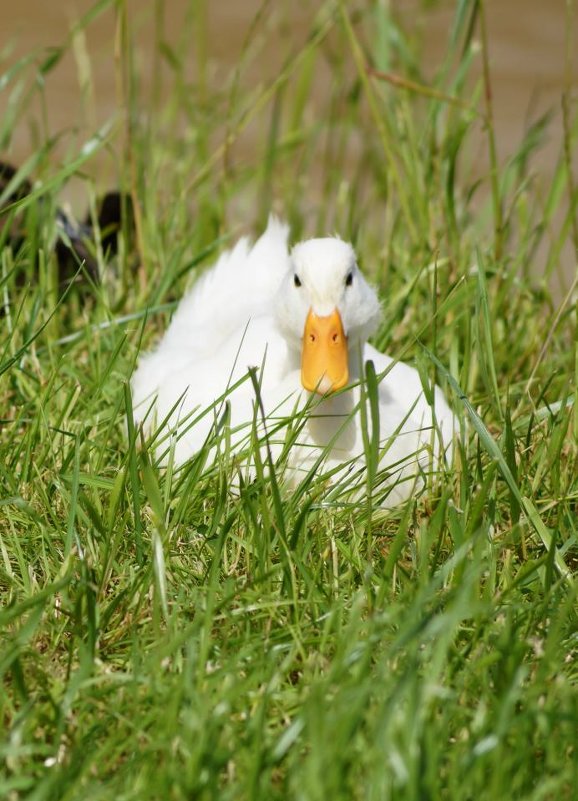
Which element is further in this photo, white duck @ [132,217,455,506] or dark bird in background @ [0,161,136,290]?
dark bird in background @ [0,161,136,290]

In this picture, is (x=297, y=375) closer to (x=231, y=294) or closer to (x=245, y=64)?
(x=231, y=294)

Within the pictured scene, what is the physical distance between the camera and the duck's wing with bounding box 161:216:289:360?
4.20 m

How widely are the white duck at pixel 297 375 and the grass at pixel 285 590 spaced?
0.13 m

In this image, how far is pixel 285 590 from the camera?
8.71 feet

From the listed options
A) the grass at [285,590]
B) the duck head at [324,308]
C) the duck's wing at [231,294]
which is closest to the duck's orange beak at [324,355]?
the duck head at [324,308]

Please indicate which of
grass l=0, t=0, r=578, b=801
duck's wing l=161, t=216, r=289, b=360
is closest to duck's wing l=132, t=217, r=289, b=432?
duck's wing l=161, t=216, r=289, b=360

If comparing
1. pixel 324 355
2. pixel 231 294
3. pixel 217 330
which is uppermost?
pixel 231 294

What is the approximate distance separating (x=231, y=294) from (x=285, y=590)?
1884mm

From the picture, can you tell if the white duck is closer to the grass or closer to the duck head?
the duck head

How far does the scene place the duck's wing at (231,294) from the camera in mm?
4203

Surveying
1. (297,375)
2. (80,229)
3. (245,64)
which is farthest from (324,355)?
(245,64)

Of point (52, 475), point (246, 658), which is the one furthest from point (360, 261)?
point (246, 658)

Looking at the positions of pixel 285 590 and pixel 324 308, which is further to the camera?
pixel 324 308

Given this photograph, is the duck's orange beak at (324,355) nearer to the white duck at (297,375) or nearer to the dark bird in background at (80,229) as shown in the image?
the white duck at (297,375)
